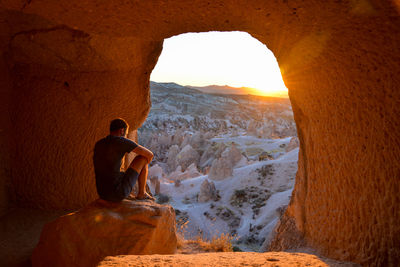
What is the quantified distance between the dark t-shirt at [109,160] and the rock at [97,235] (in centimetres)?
20

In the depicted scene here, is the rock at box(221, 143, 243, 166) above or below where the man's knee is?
below

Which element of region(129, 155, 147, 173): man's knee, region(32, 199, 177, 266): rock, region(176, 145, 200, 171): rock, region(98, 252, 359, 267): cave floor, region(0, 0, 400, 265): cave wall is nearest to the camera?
region(98, 252, 359, 267): cave floor

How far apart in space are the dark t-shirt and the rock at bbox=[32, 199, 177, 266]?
199 millimetres

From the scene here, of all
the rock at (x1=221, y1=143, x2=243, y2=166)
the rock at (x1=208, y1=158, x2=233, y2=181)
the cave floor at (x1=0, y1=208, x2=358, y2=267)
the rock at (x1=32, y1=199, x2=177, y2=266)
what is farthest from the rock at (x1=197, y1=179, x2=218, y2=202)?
the rock at (x1=32, y1=199, x2=177, y2=266)

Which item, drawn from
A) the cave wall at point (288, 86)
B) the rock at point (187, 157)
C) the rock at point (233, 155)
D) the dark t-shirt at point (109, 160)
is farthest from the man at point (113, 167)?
the rock at point (187, 157)

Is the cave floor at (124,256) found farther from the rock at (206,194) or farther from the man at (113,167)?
the rock at (206,194)

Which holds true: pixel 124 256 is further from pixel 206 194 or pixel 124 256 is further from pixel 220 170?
pixel 220 170

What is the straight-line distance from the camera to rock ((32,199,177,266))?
2139 millimetres

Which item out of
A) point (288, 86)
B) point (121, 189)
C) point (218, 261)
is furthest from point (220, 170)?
point (218, 261)

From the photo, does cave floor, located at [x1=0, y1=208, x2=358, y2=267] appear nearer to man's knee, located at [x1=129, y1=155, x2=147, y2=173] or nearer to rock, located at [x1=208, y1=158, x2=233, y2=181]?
man's knee, located at [x1=129, y1=155, x2=147, y2=173]

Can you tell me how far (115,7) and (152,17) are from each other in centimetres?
33

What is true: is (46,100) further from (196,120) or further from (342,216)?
(196,120)

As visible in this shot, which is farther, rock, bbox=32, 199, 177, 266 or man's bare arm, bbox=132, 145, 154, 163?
man's bare arm, bbox=132, 145, 154, 163

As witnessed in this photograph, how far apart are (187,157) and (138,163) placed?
14.5 metres
